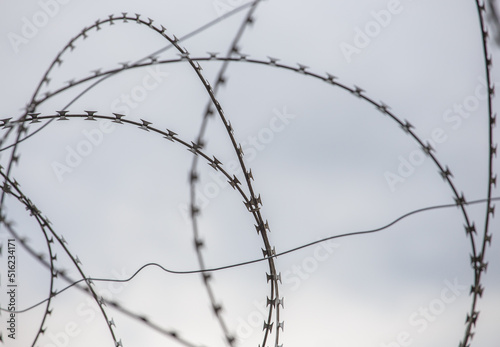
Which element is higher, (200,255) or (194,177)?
(194,177)

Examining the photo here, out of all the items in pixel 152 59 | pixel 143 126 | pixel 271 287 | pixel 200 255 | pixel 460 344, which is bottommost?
pixel 460 344

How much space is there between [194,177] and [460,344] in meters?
3.26

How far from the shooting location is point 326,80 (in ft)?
16.6

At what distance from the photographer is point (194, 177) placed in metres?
5.37

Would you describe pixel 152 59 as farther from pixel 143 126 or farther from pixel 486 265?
pixel 486 265

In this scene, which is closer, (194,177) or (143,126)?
(143,126)

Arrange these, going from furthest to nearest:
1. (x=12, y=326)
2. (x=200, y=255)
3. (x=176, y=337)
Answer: (x=12, y=326) → (x=200, y=255) → (x=176, y=337)

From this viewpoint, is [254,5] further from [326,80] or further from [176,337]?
[176,337]

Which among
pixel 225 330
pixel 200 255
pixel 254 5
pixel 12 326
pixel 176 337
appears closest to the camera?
pixel 176 337

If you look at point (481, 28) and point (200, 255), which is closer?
point (481, 28)

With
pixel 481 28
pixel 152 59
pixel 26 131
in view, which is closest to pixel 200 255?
pixel 152 59

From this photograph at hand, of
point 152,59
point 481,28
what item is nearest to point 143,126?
point 152,59

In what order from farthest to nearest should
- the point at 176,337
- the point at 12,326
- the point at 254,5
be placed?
the point at 12,326
the point at 254,5
the point at 176,337

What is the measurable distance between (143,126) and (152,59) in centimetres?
73
